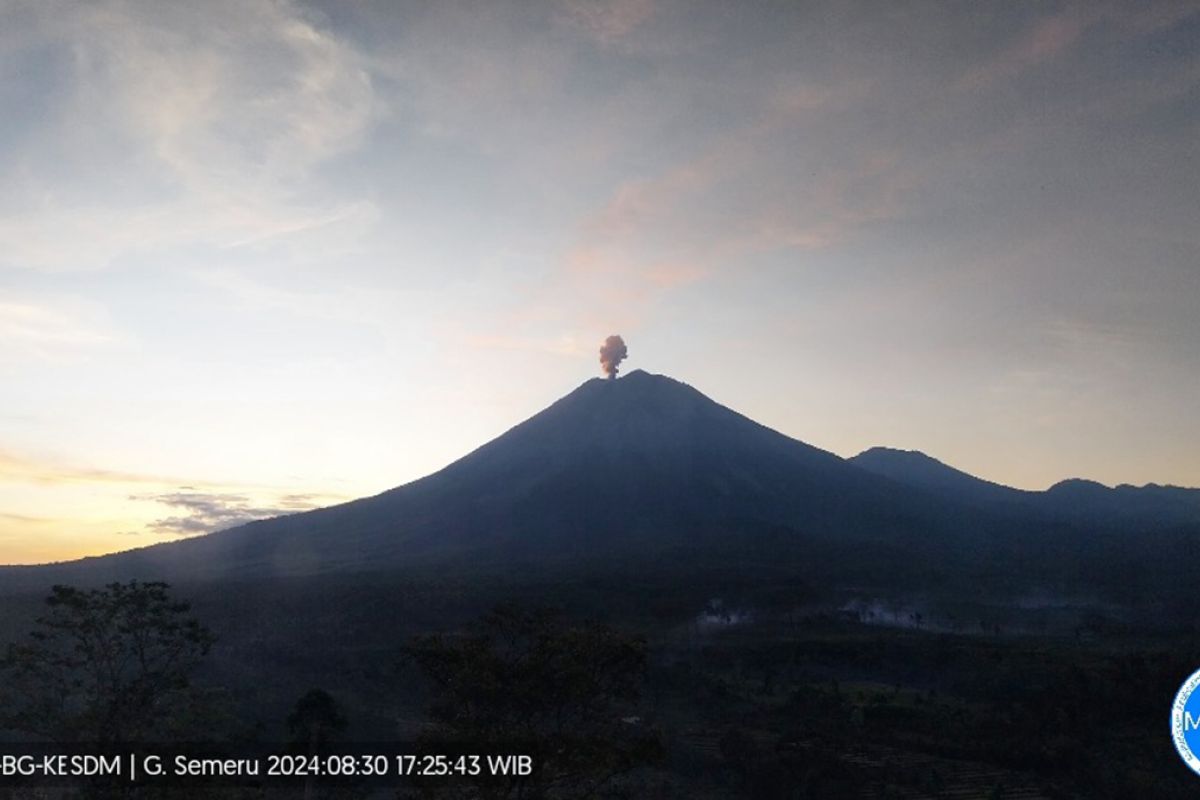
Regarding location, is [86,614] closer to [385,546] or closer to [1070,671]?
[1070,671]

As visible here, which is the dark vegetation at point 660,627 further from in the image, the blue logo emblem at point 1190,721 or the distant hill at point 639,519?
the blue logo emblem at point 1190,721

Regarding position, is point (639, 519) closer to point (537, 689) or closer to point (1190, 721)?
point (1190, 721)

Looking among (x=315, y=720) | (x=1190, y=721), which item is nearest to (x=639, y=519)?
(x=315, y=720)

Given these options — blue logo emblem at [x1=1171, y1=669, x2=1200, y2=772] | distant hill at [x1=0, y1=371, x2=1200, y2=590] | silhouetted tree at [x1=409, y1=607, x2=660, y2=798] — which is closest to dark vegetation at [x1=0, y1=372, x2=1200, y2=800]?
silhouetted tree at [x1=409, y1=607, x2=660, y2=798]

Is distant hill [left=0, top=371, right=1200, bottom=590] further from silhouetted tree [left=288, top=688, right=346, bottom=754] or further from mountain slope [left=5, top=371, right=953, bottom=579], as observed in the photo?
silhouetted tree [left=288, top=688, right=346, bottom=754]

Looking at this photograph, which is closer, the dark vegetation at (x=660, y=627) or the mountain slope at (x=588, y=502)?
the dark vegetation at (x=660, y=627)

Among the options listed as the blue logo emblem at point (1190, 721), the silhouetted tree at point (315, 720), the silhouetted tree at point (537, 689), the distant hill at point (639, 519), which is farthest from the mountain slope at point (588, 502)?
the blue logo emblem at point (1190, 721)

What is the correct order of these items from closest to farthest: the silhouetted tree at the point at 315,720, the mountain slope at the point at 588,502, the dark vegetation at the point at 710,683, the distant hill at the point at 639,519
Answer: the dark vegetation at the point at 710,683, the silhouetted tree at the point at 315,720, the distant hill at the point at 639,519, the mountain slope at the point at 588,502

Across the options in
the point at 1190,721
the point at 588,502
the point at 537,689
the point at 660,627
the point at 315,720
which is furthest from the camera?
the point at 588,502

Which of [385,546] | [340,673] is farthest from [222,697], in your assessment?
[385,546]
